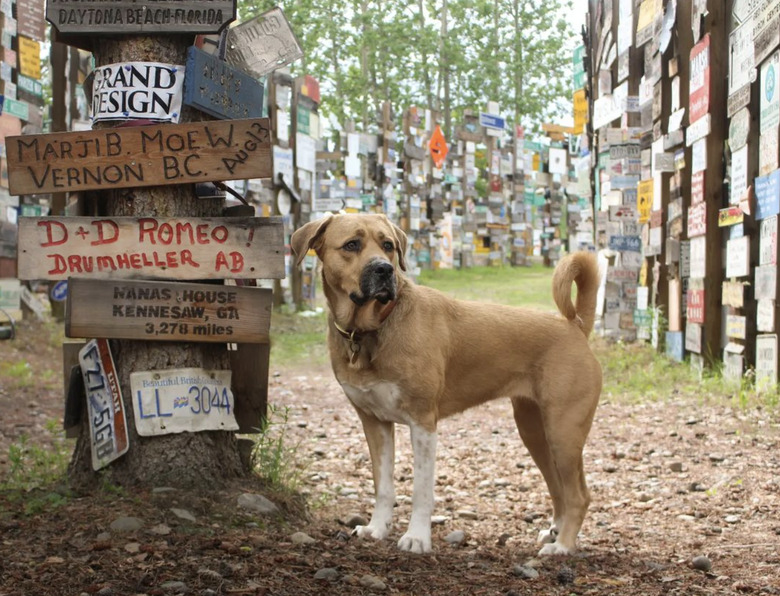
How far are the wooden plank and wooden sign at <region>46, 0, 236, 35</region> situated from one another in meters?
1.66

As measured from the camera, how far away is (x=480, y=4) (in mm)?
35281

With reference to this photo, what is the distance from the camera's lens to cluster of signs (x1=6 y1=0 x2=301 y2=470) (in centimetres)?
437

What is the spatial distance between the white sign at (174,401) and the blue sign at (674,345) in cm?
716

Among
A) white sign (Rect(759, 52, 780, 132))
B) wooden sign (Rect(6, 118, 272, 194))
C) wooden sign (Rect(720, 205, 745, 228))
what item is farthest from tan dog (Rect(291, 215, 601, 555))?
wooden sign (Rect(720, 205, 745, 228))

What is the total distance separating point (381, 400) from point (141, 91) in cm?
192

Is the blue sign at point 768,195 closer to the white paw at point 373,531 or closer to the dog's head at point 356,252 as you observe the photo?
the dog's head at point 356,252

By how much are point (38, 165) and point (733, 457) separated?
4988 mm

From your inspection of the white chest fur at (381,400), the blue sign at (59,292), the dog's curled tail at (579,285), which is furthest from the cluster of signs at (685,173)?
the blue sign at (59,292)

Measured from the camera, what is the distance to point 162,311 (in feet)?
14.4

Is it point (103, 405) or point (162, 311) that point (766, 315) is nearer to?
point (162, 311)

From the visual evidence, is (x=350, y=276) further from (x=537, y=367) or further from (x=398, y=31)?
(x=398, y=31)

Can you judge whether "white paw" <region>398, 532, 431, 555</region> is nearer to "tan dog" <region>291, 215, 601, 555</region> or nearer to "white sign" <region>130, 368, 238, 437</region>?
"tan dog" <region>291, 215, 601, 555</region>

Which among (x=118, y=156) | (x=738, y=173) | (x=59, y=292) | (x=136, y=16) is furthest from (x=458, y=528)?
(x=738, y=173)

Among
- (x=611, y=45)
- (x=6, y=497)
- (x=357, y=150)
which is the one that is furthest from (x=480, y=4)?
(x=6, y=497)
